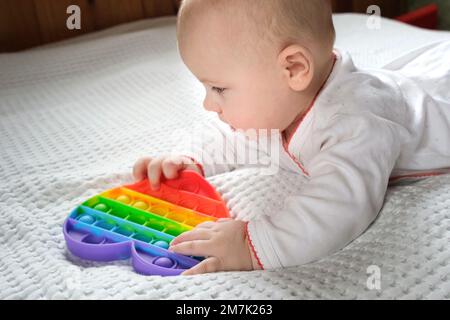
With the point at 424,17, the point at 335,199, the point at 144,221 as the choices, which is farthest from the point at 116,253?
the point at 424,17

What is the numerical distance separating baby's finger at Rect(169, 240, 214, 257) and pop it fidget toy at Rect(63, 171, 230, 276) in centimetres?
1

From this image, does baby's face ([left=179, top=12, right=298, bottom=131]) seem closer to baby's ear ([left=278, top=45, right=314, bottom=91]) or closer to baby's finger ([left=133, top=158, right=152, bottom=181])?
baby's ear ([left=278, top=45, right=314, bottom=91])

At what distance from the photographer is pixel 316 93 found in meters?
0.78

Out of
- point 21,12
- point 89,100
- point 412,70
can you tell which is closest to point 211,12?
point 412,70

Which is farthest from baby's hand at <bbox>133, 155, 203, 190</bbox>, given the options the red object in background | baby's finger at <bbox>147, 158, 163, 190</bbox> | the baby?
the red object in background

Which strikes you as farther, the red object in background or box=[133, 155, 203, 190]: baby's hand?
the red object in background

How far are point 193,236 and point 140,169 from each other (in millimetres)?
220

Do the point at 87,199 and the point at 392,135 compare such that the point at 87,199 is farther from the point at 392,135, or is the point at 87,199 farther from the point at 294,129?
the point at 392,135

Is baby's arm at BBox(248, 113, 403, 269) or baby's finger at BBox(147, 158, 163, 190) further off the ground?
baby's arm at BBox(248, 113, 403, 269)

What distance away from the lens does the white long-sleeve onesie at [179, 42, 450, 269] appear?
2.16 ft

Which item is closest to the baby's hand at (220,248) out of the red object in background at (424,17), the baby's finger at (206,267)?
the baby's finger at (206,267)

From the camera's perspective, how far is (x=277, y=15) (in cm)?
68

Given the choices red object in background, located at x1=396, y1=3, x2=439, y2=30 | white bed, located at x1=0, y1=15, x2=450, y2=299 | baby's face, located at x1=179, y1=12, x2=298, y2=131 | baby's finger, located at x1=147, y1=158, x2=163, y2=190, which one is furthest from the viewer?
red object in background, located at x1=396, y1=3, x2=439, y2=30

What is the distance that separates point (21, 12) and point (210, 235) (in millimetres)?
1075
